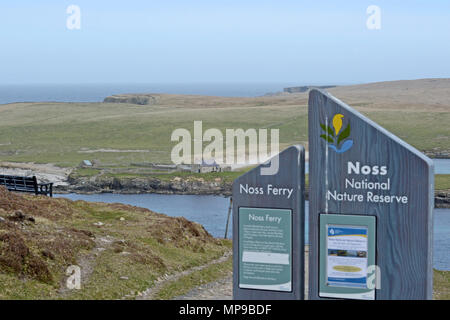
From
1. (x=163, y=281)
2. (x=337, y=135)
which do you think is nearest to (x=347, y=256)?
(x=337, y=135)

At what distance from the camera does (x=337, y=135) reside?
11188mm

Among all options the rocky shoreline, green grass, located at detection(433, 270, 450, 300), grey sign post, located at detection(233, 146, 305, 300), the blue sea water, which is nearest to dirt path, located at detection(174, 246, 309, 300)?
green grass, located at detection(433, 270, 450, 300)

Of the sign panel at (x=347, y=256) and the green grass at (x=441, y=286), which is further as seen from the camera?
the green grass at (x=441, y=286)

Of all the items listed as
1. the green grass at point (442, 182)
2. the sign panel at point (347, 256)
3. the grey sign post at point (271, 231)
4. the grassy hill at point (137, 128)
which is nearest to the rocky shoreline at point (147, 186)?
the grassy hill at point (137, 128)

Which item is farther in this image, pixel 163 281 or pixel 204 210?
pixel 204 210

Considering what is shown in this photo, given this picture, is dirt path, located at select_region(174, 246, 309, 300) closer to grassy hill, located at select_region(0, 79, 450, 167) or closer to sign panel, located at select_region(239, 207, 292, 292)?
sign panel, located at select_region(239, 207, 292, 292)

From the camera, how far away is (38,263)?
50.5 feet

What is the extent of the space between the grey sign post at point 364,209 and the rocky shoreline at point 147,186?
78.4m

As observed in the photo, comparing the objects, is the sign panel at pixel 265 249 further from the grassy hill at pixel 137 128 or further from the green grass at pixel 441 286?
the grassy hill at pixel 137 128

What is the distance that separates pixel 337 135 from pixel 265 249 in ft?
7.98

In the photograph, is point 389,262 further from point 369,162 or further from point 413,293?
point 369,162

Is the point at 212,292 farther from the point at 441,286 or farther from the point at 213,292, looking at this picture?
the point at 441,286

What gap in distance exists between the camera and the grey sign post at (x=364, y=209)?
35.1 feet
